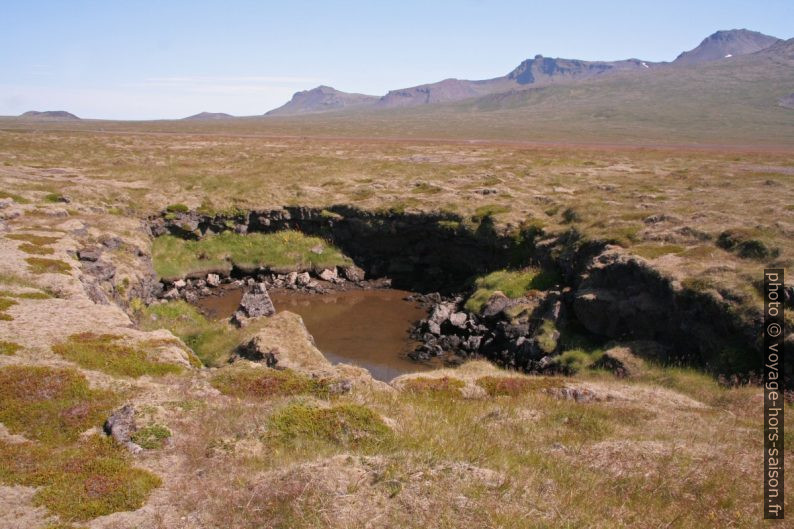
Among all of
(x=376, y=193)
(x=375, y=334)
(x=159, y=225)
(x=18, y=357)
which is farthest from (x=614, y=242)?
(x=159, y=225)

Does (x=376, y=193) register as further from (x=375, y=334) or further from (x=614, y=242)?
(x=614, y=242)

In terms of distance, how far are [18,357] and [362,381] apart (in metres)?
10.6

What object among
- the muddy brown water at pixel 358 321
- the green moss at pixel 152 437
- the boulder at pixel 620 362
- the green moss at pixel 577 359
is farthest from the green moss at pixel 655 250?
the green moss at pixel 152 437

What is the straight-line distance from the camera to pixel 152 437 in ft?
41.0

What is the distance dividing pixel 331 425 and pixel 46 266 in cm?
2155

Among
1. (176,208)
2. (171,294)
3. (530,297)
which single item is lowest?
(171,294)

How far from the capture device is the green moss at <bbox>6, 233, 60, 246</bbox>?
30919 millimetres

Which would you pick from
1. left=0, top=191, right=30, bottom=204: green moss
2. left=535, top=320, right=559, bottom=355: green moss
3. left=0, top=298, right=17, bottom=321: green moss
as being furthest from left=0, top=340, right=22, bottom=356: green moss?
left=0, top=191, right=30, bottom=204: green moss

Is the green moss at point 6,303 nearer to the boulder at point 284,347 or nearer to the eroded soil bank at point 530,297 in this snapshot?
the boulder at point 284,347

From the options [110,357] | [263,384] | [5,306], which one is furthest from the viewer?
[5,306]

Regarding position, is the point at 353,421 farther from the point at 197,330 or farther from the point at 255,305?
the point at 255,305

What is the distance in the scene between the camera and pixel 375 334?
37094mm

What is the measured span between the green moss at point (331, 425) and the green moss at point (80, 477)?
10.2 ft

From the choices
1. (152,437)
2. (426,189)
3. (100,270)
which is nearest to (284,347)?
(152,437)
